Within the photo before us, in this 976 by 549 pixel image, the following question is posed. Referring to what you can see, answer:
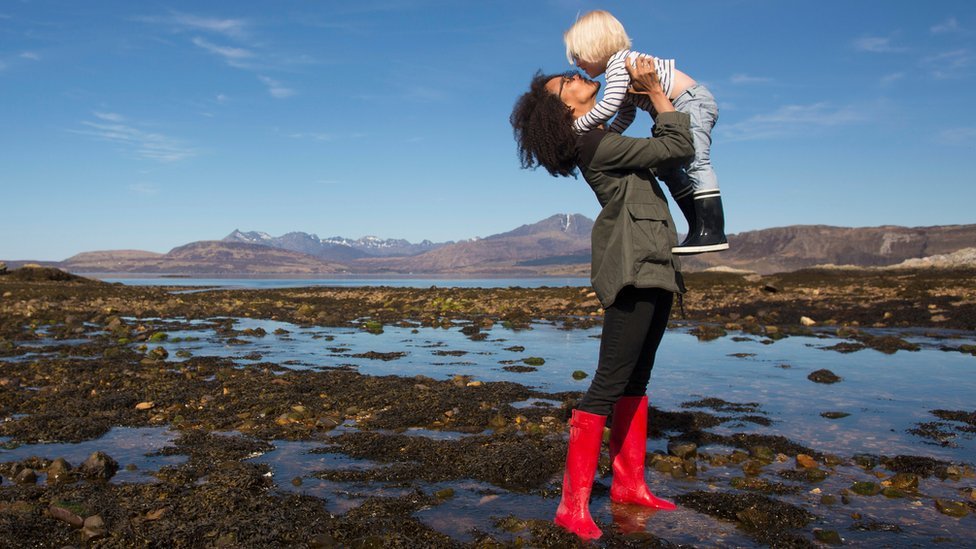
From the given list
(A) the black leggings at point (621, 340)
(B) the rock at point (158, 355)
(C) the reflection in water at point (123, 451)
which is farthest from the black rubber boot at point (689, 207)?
(B) the rock at point (158, 355)

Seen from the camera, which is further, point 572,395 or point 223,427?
point 572,395

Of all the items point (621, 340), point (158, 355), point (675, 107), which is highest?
point (675, 107)

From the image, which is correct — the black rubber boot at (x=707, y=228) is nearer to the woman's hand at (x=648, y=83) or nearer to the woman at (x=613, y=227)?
the woman at (x=613, y=227)

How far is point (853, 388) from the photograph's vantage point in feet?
35.3

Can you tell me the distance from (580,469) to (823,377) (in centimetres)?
867

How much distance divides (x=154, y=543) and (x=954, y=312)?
26.2 metres

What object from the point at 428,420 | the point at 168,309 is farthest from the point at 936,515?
the point at 168,309

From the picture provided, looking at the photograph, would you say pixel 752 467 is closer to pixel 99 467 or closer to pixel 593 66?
pixel 593 66

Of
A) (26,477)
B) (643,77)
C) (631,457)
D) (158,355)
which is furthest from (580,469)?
(158,355)

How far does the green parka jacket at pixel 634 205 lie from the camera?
4.52m

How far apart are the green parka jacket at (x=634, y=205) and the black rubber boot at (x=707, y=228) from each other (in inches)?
4.7

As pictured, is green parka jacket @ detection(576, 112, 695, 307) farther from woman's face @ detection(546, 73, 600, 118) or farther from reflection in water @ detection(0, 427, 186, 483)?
reflection in water @ detection(0, 427, 186, 483)

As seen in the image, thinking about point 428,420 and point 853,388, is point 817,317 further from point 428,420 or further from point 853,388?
point 428,420

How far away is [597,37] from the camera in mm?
4605
